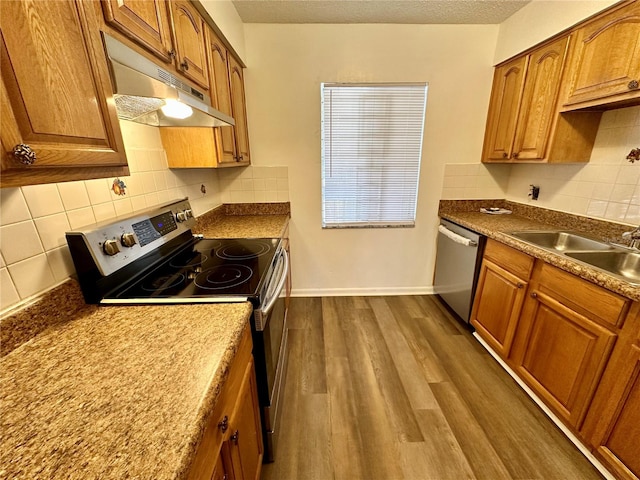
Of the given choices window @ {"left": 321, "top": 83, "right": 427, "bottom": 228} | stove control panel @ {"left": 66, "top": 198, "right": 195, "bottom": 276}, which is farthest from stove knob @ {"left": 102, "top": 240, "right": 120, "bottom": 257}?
window @ {"left": 321, "top": 83, "right": 427, "bottom": 228}

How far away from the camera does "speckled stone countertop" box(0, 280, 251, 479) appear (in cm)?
45

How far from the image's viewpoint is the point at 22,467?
0.43m

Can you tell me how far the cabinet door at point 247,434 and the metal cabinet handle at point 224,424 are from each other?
0.07 meters

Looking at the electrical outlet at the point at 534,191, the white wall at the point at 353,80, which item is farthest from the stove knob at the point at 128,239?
the electrical outlet at the point at 534,191

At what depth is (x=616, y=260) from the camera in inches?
60.1

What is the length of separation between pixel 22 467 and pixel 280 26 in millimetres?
2772

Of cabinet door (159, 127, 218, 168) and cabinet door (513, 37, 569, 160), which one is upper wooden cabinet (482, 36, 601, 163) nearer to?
cabinet door (513, 37, 569, 160)

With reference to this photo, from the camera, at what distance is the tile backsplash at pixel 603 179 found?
5.28 ft

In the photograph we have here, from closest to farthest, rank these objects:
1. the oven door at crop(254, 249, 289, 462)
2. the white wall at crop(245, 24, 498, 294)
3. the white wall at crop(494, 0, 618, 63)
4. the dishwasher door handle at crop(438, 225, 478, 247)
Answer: the oven door at crop(254, 249, 289, 462), the white wall at crop(494, 0, 618, 63), the dishwasher door handle at crop(438, 225, 478, 247), the white wall at crop(245, 24, 498, 294)

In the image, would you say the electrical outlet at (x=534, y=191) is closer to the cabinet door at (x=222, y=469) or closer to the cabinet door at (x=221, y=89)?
the cabinet door at (x=221, y=89)

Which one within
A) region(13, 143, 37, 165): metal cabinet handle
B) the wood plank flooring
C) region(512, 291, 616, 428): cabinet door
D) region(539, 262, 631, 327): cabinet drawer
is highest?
region(13, 143, 37, 165): metal cabinet handle

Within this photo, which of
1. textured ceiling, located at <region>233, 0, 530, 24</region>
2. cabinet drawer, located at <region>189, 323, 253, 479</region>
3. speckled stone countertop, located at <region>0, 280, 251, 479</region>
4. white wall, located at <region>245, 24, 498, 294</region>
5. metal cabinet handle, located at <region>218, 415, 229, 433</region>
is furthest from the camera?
white wall, located at <region>245, 24, 498, 294</region>

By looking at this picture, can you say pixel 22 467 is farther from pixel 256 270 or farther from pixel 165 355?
pixel 256 270

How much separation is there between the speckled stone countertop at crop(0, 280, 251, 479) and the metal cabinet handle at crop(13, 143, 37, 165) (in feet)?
1.64
